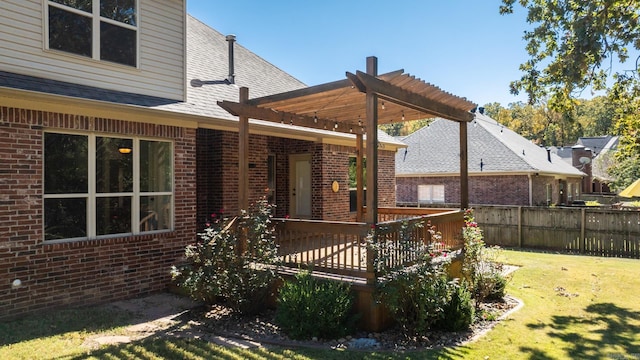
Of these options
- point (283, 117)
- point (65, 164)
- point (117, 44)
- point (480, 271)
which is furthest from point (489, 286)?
point (117, 44)

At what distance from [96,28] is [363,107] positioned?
5118 mm

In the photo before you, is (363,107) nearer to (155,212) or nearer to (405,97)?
(405,97)

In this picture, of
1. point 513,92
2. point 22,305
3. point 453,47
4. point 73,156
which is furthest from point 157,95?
point 453,47

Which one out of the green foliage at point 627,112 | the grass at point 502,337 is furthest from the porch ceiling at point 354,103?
the green foliage at point 627,112

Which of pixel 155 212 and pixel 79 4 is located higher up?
pixel 79 4

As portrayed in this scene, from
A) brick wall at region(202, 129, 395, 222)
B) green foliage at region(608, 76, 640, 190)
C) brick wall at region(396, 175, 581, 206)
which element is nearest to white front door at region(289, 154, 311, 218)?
brick wall at region(202, 129, 395, 222)

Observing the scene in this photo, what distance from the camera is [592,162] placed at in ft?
133

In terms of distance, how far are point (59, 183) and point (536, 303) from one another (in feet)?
28.6

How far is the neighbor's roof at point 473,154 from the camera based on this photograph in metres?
20.2

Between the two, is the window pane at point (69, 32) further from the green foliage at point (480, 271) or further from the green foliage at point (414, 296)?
the green foliage at point (480, 271)

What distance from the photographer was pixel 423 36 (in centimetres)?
1892

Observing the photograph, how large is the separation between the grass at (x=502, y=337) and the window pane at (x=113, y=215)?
1368 mm

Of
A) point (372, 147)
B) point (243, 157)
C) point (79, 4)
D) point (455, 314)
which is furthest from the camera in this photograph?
point (243, 157)

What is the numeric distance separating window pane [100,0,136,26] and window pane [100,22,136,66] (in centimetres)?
17
